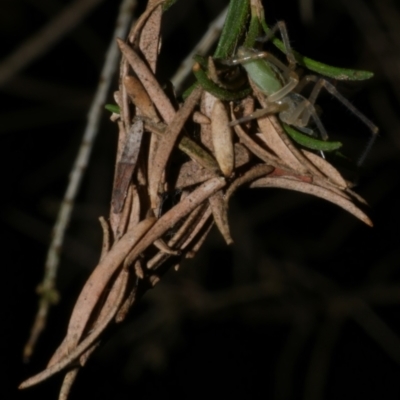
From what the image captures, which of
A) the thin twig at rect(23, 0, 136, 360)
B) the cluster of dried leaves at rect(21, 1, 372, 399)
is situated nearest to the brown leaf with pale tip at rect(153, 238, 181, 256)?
the cluster of dried leaves at rect(21, 1, 372, 399)

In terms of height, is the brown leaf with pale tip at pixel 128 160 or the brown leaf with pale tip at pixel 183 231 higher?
the brown leaf with pale tip at pixel 128 160

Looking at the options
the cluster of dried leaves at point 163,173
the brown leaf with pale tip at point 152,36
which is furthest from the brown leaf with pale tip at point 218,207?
the brown leaf with pale tip at point 152,36

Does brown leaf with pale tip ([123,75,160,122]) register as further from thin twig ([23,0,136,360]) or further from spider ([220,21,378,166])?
thin twig ([23,0,136,360])

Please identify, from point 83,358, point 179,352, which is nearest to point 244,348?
point 179,352

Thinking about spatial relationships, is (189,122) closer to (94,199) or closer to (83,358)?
(83,358)

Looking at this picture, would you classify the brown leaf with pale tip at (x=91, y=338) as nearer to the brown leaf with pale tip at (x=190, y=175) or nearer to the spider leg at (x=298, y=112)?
the brown leaf with pale tip at (x=190, y=175)

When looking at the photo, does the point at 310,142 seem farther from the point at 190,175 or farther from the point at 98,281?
the point at 98,281

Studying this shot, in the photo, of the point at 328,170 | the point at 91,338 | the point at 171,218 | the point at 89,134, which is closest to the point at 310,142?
the point at 328,170
